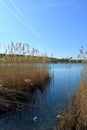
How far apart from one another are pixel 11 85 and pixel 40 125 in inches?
139

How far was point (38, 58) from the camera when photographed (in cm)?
1289

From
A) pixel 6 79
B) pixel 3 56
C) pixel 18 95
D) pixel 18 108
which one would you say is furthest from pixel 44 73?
pixel 18 108

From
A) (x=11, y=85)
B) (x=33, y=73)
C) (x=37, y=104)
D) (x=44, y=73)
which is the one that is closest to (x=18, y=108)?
(x=37, y=104)

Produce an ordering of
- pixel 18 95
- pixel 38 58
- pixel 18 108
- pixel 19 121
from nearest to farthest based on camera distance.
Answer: pixel 19 121
pixel 18 108
pixel 18 95
pixel 38 58

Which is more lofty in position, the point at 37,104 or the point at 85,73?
the point at 85,73

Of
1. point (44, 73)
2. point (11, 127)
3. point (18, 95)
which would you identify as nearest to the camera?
point (11, 127)

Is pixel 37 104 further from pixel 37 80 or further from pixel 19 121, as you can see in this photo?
pixel 37 80

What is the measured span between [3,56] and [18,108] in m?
4.45

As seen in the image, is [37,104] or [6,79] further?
[6,79]

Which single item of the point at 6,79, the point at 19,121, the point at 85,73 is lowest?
the point at 19,121

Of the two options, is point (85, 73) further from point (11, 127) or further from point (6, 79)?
point (6, 79)

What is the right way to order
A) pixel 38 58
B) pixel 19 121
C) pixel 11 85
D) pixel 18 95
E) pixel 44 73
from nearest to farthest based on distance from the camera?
pixel 19 121
pixel 18 95
pixel 11 85
pixel 44 73
pixel 38 58

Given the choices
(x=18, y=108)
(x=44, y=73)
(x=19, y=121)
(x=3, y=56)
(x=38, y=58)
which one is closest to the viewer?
(x=19, y=121)

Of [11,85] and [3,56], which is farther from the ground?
[3,56]
